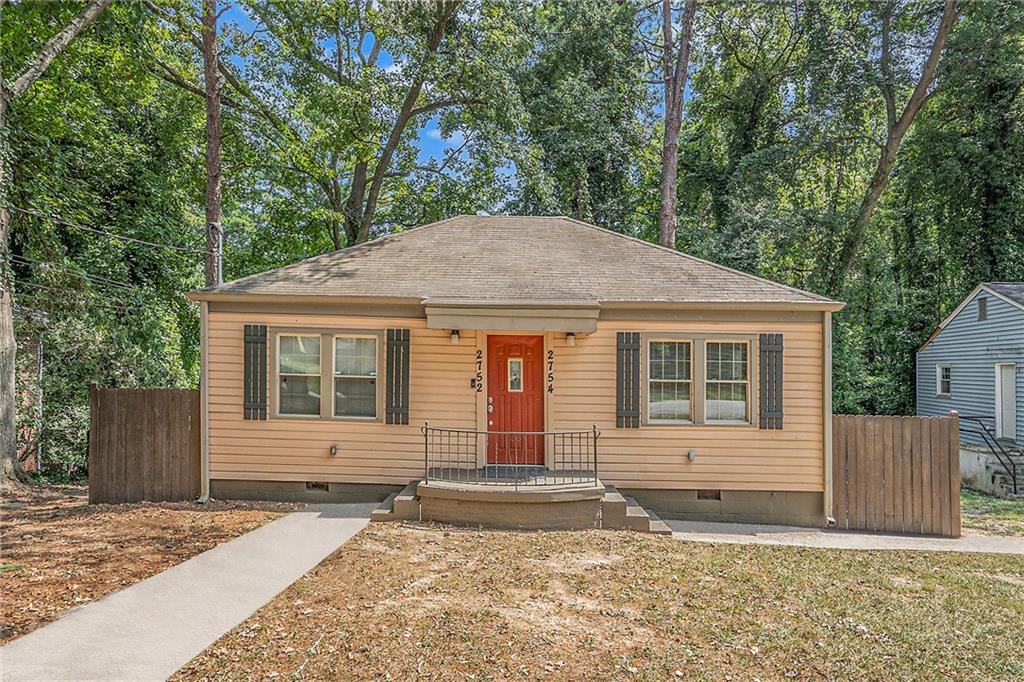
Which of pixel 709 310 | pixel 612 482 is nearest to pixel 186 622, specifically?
pixel 612 482

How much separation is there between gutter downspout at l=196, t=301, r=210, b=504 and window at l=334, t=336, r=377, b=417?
78.4 inches

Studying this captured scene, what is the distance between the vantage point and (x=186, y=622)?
14.0 ft

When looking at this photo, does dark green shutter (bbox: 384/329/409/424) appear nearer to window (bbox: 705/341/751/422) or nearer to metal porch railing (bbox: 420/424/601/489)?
metal porch railing (bbox: 420/424/601/489)

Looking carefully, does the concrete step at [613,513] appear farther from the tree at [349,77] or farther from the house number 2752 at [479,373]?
the tree at [349,77]

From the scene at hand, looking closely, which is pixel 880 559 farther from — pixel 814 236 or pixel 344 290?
pixel 814 236

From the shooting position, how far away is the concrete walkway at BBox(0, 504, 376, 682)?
3.59m

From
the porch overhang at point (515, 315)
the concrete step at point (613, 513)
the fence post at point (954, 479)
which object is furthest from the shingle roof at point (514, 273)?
the concrete step at point (613, 513)

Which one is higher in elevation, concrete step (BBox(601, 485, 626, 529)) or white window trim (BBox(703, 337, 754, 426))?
white window trim (BBox(703, 337, 754, 426))

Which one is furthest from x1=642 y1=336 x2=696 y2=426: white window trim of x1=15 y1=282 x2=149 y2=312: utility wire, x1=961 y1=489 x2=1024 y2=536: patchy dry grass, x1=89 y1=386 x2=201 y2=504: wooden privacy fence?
x1=15 y1=282 x2=149 y2=312: utility wire

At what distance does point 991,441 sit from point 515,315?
14033 mm

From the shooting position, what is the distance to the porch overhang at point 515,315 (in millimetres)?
7641

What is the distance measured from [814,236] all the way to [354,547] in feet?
54.2

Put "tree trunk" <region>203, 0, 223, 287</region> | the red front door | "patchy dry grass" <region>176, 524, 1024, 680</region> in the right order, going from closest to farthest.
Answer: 1. "patchy dry grass" <region>176, 524, 1024, 680</region>
2. the red front door
3. "tree trunk" <region>203, 0, 223, 287</region>

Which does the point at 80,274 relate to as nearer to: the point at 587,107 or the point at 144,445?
the point at 144,445
